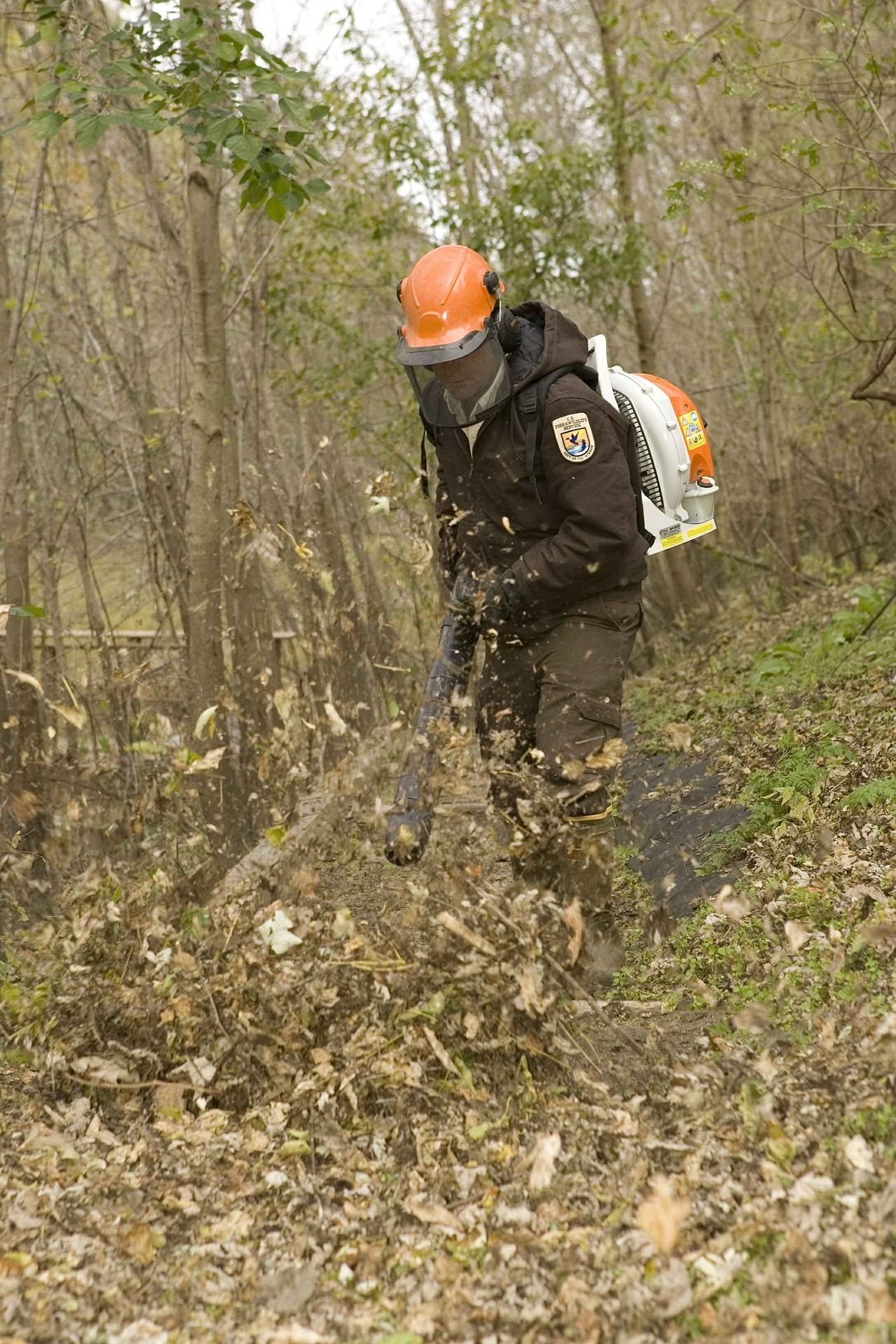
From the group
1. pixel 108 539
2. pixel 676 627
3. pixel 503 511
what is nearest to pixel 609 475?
pixel 503 511

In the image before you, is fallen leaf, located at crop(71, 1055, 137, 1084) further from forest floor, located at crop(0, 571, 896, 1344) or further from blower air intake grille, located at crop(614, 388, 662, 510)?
blower air intake grille, located at crop(614, 388, 662, 510)

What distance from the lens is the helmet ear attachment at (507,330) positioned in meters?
3.87

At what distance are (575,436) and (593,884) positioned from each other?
1.47 meters

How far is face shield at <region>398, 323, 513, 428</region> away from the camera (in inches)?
149

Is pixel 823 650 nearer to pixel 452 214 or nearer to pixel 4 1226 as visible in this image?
pixel 452 214

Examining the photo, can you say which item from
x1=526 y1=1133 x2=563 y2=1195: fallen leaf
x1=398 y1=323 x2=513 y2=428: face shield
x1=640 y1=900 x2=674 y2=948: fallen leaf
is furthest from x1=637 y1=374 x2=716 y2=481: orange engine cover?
x1=526 y1=1133 x2=563 y2=1195: fallen leaf

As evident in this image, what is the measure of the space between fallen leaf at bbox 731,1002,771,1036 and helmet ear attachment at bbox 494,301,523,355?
2.15m

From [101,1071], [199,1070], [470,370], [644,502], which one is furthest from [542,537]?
[101,1071]

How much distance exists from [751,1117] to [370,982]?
1.09m

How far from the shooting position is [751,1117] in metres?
2.77

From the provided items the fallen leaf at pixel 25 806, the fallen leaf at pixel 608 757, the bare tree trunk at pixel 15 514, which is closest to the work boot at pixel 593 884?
the fallen leaf at pixel 608 757

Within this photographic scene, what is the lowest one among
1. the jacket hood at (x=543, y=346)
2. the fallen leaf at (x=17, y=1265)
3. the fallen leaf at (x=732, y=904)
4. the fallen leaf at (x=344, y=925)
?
the fallen leaf at (x=732, y=904)

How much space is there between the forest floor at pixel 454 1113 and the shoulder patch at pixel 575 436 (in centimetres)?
100

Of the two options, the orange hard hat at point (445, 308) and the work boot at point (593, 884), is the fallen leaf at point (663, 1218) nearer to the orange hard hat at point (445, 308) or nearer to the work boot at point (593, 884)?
the work boot at point (593, 884)
